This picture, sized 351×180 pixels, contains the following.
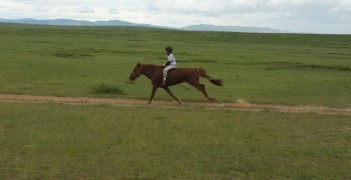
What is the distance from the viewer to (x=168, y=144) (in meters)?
9.34

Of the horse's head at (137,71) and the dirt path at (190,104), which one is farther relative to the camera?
the horse's head at (137,71)

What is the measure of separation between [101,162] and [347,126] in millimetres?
7004

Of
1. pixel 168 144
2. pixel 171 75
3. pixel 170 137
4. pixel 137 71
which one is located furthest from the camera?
pixel 137 71

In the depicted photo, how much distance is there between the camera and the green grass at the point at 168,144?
7543 millimetres

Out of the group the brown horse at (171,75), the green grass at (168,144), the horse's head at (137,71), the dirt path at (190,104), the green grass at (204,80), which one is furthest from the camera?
the green grass at (204,80)

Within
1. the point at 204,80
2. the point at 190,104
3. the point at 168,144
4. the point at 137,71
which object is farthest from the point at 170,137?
the point at 204,80

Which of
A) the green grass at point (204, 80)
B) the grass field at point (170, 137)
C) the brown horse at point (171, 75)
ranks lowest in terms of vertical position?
the green grass at point (204, 80)

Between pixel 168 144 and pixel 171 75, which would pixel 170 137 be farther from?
pixel 171 75

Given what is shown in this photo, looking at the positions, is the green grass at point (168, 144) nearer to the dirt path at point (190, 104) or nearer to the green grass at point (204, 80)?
the dirt path at point (190, 104)

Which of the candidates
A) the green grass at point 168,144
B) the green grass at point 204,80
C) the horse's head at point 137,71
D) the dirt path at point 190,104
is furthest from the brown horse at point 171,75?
the green grass at point 168,144

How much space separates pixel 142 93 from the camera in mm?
18719

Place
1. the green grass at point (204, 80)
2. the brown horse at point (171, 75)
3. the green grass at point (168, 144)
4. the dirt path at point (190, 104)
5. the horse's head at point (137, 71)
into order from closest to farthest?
1. the green grass at point (168, 144)
2. the dirt path at point (190, 104)
3. the brown horse at point (171, 75)
4. the horse's head at point (137, 71)
5. the green grass at point (204, 80)

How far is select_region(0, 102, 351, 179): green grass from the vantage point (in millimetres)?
7543

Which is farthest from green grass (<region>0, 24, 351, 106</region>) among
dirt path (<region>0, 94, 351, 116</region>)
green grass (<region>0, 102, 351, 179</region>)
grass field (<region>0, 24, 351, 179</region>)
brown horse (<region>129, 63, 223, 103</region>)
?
green grass (<region>0, 102, 351, 179</region>)
